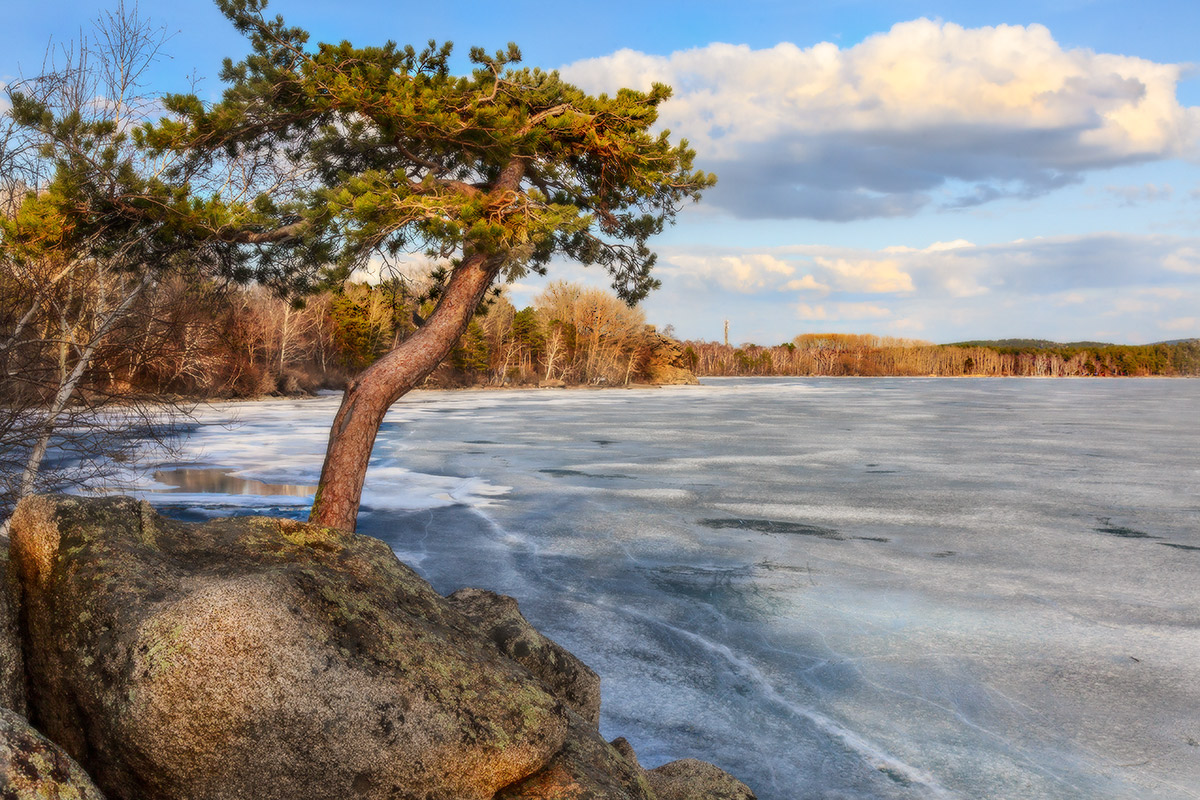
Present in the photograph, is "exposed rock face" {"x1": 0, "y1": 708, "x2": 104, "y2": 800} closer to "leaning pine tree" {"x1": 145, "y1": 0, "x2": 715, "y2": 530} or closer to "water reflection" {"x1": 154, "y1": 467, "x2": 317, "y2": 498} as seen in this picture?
"leaning pine tree" {"x1": 145, "y1": 0, "x2": 715, "y2": 530}

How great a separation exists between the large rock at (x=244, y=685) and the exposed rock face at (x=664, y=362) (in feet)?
170

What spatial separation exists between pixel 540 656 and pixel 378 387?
469 cm

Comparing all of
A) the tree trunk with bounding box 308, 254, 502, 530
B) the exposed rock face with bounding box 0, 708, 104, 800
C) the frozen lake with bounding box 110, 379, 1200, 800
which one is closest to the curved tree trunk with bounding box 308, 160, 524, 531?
the tree trunk with bounding box 308, 254, 502, 530

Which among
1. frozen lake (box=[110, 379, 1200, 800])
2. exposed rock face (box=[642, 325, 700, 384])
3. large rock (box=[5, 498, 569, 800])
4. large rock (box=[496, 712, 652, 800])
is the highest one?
exposed rock face (box=[642, 325, 700, 384])

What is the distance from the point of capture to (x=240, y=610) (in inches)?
85.9

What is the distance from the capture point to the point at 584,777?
2488mm

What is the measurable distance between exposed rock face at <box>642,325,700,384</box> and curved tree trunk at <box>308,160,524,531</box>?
152ft

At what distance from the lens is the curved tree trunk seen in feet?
24.1

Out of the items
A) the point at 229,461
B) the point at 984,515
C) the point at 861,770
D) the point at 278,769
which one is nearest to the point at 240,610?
the point at 278,769

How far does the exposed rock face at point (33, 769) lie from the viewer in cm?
153

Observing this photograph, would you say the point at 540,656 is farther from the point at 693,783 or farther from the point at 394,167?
the point at 394,167

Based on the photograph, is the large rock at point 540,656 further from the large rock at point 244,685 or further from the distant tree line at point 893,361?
the distant tree line at point 893,361

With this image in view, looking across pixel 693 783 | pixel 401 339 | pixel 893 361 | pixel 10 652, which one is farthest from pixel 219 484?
pixel 893 361

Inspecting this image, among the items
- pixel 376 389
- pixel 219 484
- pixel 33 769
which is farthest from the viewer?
pixel 219 484
